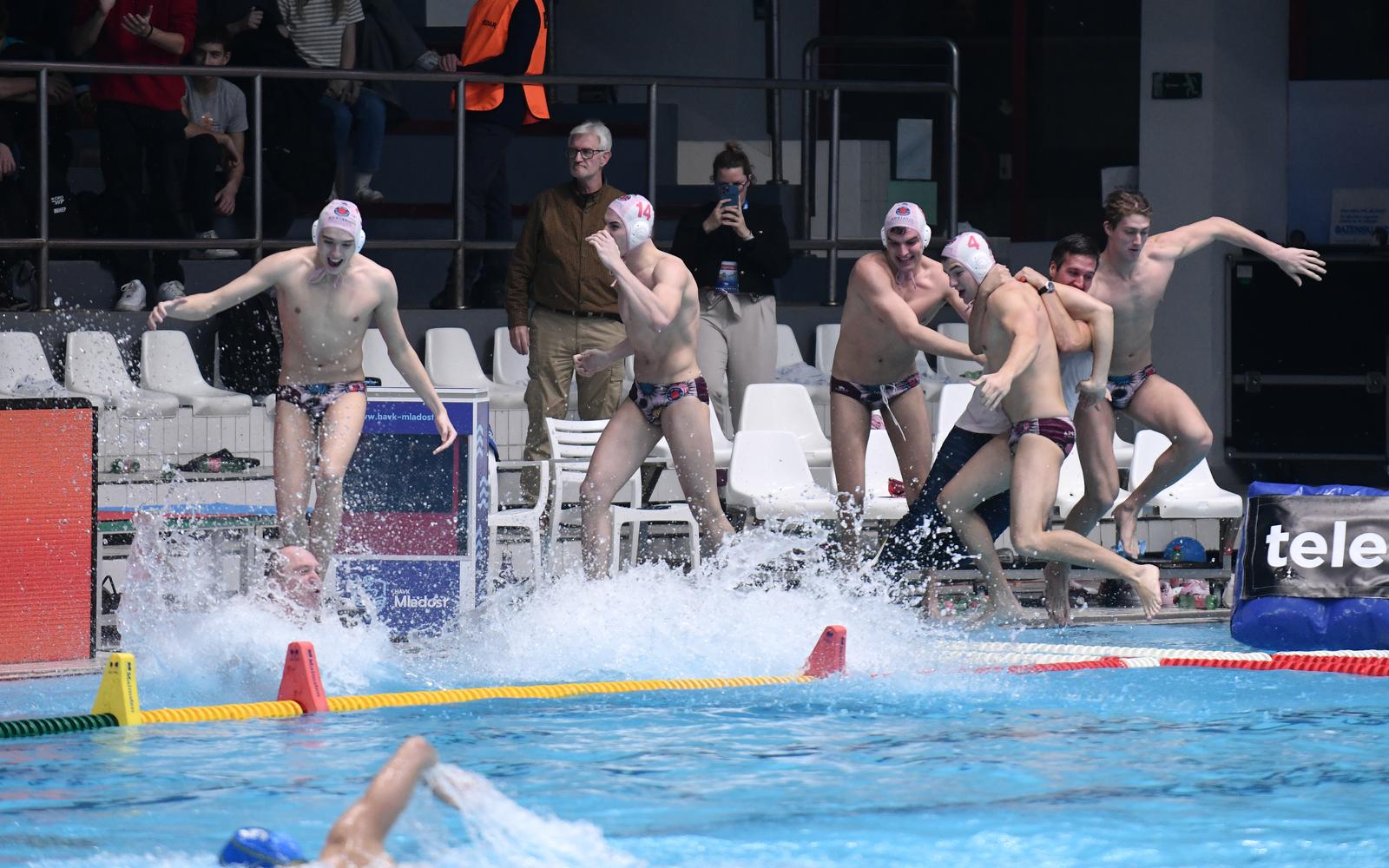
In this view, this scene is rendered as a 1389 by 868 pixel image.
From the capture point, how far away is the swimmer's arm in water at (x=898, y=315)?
780 cm

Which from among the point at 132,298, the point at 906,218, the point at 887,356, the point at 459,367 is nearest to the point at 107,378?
the point at 132,298

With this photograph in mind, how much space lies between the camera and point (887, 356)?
794cm

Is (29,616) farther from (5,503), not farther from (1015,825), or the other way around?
(1015,825)

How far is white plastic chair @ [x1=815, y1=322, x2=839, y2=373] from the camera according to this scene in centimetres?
1089

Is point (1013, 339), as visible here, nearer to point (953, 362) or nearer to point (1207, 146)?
point (953, 362)

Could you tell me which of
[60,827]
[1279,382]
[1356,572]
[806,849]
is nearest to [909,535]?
[1356,572]

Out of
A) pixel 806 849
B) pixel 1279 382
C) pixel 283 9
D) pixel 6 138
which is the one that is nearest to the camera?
pixel 806 849

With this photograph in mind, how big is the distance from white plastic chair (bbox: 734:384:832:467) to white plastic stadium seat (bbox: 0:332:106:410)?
3.06 metres

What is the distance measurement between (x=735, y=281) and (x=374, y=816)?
6570 millimetres

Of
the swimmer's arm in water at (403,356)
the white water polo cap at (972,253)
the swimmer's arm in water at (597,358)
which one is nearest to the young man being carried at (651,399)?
the swimmer's arm in water at (597,358)

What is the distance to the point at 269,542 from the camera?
25.8 ft

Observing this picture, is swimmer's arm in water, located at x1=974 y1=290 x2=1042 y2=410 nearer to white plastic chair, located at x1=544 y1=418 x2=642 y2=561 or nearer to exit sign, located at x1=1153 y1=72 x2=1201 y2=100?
white plastic chair, located at x1=544 y1=418 x2=642 y2=561

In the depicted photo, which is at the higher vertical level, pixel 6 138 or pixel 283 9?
pixel 283 9

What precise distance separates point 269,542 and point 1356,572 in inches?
166
